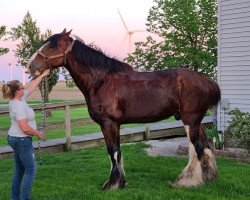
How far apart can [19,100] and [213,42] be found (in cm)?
2243

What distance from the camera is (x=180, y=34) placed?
87.7 ft

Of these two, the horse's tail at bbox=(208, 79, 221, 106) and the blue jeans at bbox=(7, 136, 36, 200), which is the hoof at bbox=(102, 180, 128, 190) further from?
the horse's tail at bbox=(208, 79, 221, 106)

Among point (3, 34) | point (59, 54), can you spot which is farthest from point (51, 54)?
point (3, 34)

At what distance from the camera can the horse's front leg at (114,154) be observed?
6012mm

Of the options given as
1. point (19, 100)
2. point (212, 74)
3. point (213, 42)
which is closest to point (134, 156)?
point (19, 100)

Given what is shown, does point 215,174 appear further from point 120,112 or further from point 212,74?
point 212,74

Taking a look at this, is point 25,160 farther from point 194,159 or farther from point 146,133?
point 146,133

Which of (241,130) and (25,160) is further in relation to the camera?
(241,130)

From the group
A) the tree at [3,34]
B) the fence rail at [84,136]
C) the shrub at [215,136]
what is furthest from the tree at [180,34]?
the shrub at [215,136]

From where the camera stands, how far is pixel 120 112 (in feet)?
19.8

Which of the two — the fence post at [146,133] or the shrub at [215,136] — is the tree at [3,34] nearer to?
the fence post at [146,133]

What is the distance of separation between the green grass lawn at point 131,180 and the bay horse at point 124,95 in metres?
0.29

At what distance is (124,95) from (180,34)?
69.7 ft

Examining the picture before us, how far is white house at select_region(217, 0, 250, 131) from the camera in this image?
1015cm
